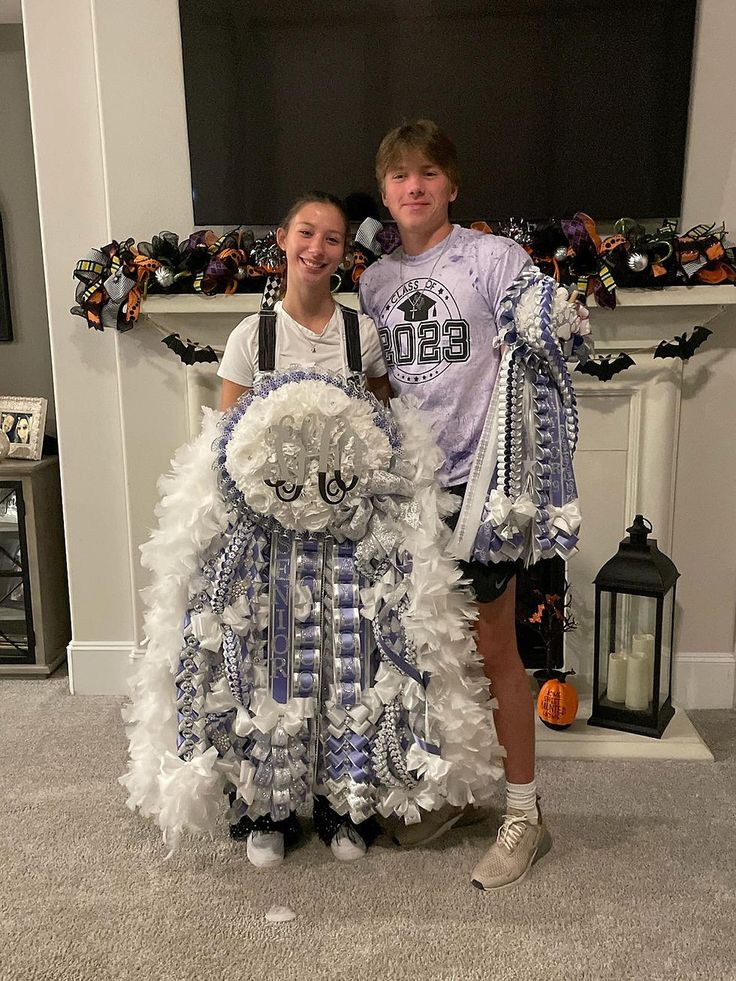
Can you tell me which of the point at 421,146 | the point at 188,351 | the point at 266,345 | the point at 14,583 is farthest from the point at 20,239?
the point at 421,146

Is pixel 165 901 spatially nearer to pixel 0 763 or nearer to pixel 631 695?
pixel 0 763

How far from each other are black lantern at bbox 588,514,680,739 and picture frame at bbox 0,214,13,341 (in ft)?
7.62

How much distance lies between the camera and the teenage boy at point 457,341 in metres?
1.64

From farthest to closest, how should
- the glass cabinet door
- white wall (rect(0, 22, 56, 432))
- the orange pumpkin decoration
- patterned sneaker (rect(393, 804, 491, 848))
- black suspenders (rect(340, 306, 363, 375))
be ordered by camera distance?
1. white wall (rect(0, 22, 56, 432))
2. the glass cabinet door
3. the orange pumpkin decoration
4. patterned sneaker (rect(393, 804, 491, 848))
5. black suspenders (rect(340, 306, 363, 375))

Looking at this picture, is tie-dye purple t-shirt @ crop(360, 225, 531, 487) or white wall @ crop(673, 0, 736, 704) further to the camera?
white wall @ crop(673, 0, 736, 704)

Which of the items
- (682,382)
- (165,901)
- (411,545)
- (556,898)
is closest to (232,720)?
(165,901)

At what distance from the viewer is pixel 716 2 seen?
90.3 inches

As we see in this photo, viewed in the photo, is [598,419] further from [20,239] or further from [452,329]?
[20,239]

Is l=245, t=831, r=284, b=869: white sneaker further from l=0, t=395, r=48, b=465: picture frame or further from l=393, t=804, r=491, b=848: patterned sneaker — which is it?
l=0, t=395, r=48, b=465: picture frame

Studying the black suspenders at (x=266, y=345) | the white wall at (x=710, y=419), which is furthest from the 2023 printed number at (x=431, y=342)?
the white wall at (x=710, y=419)

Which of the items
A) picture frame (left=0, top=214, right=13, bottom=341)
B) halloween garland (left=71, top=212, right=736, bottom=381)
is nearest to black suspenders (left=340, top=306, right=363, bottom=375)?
halloween garland (left=71, top=212, right=736, bottom=381)

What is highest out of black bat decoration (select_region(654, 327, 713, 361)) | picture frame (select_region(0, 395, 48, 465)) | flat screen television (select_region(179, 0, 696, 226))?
flat screen television (select_region(179, 0, 696, 226))

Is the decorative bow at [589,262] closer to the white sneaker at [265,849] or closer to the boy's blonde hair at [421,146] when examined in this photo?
the boy's blonde hair at [421,146]

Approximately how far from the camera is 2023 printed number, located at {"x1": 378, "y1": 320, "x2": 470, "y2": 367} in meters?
1.64
